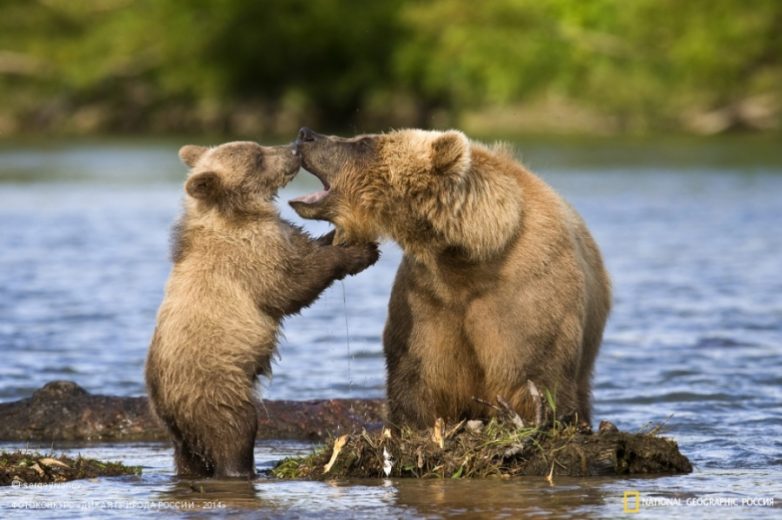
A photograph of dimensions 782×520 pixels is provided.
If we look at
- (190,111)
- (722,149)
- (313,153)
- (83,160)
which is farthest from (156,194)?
(190,111)

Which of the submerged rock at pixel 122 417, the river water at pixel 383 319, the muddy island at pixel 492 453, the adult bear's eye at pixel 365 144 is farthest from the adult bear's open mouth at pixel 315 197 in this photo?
the submerged rock at pixel 122 417

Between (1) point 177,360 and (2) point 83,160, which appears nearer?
(1) point 177,360

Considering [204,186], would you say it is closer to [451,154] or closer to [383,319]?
[451,154]

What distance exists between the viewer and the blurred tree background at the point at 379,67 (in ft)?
166

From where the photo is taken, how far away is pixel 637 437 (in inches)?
306

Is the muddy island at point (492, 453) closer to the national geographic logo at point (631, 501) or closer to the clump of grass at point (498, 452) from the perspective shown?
the clump of grass at point (498, 452)

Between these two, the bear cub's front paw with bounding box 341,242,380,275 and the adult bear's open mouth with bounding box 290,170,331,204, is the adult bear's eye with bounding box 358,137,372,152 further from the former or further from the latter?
the bear cub's front paw with bounding box 341,242,380,275

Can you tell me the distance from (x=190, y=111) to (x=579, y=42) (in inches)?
724

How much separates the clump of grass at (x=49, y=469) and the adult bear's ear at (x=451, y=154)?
2233 mm

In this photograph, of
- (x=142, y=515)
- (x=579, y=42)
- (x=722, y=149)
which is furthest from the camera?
(x=579, y=42)

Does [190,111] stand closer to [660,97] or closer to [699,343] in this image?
[660,97]

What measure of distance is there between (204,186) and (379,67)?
189 ft

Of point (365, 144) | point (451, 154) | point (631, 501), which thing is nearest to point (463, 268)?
point (451, 154)

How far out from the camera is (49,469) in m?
7.72
